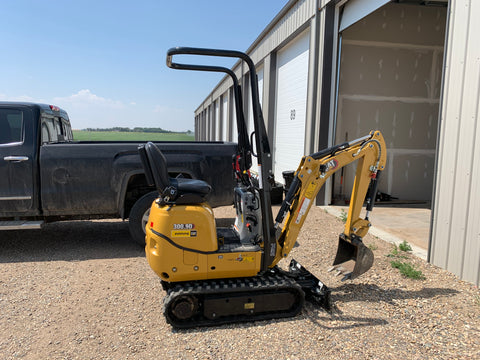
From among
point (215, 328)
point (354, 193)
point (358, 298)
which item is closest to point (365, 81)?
point (354, 193)

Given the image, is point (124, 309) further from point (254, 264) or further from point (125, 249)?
point (125, 249)

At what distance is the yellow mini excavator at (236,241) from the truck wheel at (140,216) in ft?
6.26

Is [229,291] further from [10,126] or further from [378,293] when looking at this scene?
[10,126]

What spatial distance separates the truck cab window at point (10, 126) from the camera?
5.65 meters

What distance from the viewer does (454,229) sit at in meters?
4.64

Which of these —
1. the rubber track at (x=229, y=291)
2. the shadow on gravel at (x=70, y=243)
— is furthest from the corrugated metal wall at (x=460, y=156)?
the shadow on gravel at (x=70, y=243)

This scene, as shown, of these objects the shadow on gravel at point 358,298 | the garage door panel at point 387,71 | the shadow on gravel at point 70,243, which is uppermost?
the garage door panel at point 387,71

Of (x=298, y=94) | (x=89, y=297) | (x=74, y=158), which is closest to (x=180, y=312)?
(x=89, y=297)

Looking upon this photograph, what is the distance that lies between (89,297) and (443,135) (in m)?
4.75

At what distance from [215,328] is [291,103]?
8.99 m

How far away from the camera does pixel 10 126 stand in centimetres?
572

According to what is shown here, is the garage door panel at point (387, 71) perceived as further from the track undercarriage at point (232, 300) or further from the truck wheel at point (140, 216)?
the track undercarriage at point (232, 300)

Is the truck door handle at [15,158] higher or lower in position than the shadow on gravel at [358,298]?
higher

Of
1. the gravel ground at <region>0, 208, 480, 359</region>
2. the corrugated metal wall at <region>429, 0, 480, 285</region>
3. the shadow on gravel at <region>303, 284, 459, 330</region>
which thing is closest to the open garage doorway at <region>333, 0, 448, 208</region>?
the corrugated metal wall at <region>429, 0, 480, 285</region>
